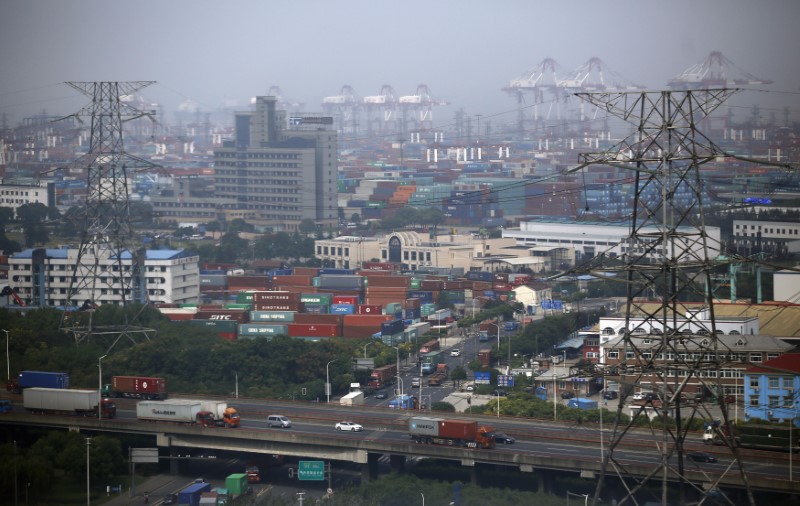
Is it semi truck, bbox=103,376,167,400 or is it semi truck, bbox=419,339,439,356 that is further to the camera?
semi truck, bbox=419,339,439,356

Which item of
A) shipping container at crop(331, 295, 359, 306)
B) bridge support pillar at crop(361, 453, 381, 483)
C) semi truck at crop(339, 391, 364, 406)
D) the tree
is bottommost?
bridge support pillar at crop(361, 453, 381, 483)

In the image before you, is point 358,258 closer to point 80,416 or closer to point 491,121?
point 80,416

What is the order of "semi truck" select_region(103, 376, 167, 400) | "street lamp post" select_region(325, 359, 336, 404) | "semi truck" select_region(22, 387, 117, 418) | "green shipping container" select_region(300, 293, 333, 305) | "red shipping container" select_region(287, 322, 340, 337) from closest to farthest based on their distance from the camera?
1. "semi truck" select_region(22, 387, 117, 418)
2. "semi truck" select_region(103, 376, 167, 400)
3. "street lamp post" select_region(325, 359, 336, 404)
4. "red shipping container" select_region(287, 322, 340, 337)
5. "green shipping container" select_region(300, 293, 333, 305)

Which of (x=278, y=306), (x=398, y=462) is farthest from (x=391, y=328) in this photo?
(x=398, y=462)

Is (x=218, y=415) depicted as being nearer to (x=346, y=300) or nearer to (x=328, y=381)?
(x=328, y=381)

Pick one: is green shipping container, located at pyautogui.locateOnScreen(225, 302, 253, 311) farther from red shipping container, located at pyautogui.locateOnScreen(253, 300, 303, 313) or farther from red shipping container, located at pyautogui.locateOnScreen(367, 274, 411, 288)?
red shipping container, located at pyautogui.locateOnScreen(367, 274, 411, 288)

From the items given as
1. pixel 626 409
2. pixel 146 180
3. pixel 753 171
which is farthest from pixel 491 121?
pixel 626 409

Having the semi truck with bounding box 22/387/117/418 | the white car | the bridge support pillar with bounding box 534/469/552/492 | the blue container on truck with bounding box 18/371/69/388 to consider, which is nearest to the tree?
the blue container on truck with bounding box 18/371/69/388
